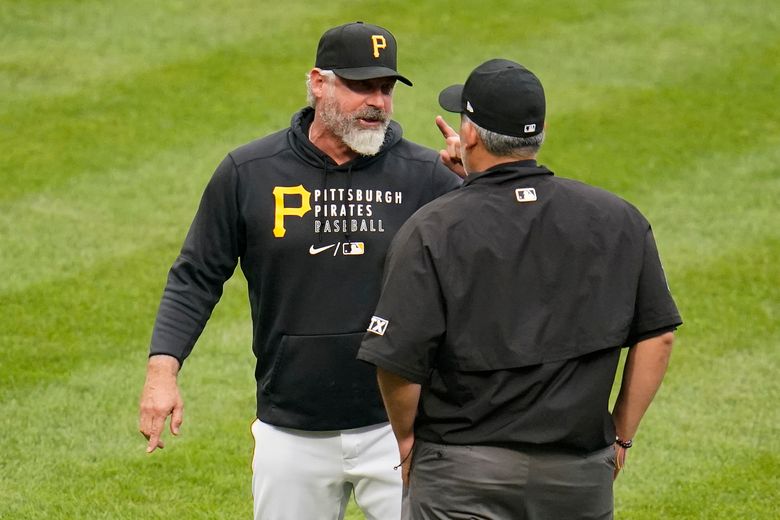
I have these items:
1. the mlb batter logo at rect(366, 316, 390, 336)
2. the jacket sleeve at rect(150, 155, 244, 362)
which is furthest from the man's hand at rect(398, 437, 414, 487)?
the jacket sleeve at rect(150, 155, 244, 362)

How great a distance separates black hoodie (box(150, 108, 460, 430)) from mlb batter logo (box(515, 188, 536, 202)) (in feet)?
3.26

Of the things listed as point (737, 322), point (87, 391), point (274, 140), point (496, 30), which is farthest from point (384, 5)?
point (274, 140)

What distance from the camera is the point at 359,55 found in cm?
484

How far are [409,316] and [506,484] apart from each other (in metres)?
0.55

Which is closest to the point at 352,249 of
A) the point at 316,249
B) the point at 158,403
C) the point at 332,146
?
the point at 316,249

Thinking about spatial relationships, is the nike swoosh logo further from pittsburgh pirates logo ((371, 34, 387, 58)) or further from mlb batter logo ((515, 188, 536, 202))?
mlb batter logo ((515, 188, 536, 202))

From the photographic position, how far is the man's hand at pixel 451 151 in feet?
15.5

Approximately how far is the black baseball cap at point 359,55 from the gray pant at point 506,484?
1.42 meters

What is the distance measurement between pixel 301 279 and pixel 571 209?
1.20 m

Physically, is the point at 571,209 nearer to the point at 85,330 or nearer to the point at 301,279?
the point at 301,279

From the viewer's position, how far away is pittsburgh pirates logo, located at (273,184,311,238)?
484 cm

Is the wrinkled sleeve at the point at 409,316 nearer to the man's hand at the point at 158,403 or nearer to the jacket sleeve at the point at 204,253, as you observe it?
the man's hand at the point at 158,403

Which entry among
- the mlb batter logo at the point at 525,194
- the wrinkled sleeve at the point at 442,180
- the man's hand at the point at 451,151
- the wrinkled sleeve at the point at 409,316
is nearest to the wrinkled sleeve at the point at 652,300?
the mlb batter logo at the point at 525,194

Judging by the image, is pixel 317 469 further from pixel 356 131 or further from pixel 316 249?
pixel 356 131
